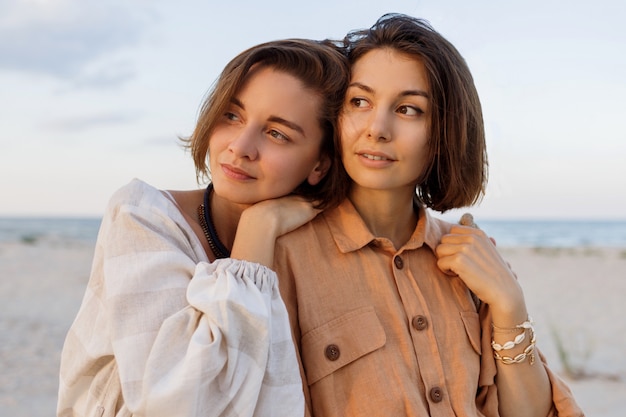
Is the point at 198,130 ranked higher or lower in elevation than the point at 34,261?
higher

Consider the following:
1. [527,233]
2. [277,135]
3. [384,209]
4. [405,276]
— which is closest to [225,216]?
[277,135]

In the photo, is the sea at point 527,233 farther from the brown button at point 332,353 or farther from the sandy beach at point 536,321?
the brown button at point 332,353

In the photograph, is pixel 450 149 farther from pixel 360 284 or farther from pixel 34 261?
pixel 34 261

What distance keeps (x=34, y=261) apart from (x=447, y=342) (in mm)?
16883

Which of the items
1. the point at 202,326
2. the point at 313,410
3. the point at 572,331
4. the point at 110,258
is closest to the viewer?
the point at 202,326

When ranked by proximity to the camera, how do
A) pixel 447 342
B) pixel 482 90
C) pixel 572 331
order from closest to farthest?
pixel 447 342
pixel 482 90
pixel 572 331

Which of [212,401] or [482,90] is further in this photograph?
[482,90]

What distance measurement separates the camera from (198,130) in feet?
8.52

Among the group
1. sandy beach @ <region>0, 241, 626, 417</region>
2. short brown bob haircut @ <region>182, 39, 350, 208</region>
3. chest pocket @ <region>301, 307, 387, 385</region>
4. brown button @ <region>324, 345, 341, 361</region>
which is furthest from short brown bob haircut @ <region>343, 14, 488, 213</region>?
sandy beach @ <region>0, 241, 626, 417</region>

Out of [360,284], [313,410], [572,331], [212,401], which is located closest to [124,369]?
[212,401]

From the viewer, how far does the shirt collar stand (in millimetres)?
2504

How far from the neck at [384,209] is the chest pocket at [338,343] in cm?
40

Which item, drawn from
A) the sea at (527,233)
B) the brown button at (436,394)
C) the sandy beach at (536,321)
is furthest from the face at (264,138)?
the sea at (527,233)

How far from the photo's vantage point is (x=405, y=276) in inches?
100
